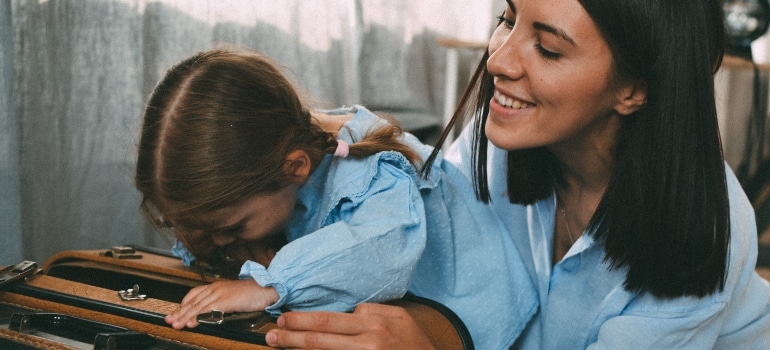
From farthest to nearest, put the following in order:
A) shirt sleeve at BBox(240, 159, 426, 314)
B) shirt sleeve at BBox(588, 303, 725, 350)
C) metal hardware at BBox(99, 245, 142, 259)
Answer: metal hardware at BBox(99, 245, 142, 259) → shirt sleeve at BBox(588, 303, 725, 350) → shirt sleeve at BBox(240, 159, 426, 314)

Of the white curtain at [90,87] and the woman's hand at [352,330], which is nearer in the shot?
the woman's hand at [352,330]

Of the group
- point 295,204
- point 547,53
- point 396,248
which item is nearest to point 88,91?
point 295,204

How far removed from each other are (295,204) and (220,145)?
0.63 feet

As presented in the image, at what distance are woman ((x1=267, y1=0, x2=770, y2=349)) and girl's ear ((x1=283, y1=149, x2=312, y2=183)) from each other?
0.84 ft

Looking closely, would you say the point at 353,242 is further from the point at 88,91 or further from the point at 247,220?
the point at 88,91

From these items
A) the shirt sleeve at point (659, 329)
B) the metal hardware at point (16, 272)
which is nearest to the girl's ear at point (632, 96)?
the shirt sleeve at point (659, 329)

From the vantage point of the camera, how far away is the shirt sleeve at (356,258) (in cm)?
102

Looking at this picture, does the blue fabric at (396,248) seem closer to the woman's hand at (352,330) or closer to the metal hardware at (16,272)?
the woman's hand at (352,330)

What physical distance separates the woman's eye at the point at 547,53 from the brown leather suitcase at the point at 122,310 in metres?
0.36

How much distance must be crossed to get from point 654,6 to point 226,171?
22.4 inches

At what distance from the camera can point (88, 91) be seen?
151cm

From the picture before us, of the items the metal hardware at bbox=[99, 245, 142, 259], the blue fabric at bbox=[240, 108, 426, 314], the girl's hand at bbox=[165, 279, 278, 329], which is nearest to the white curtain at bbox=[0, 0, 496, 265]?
the metal hardware at bbox=[99, 245, 142, 259]

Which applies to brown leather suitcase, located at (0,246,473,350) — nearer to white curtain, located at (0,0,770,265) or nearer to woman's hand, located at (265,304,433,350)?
woman's hand, located at (265,304,433,350)

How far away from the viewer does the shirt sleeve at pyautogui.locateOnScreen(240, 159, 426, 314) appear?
1018 mm
